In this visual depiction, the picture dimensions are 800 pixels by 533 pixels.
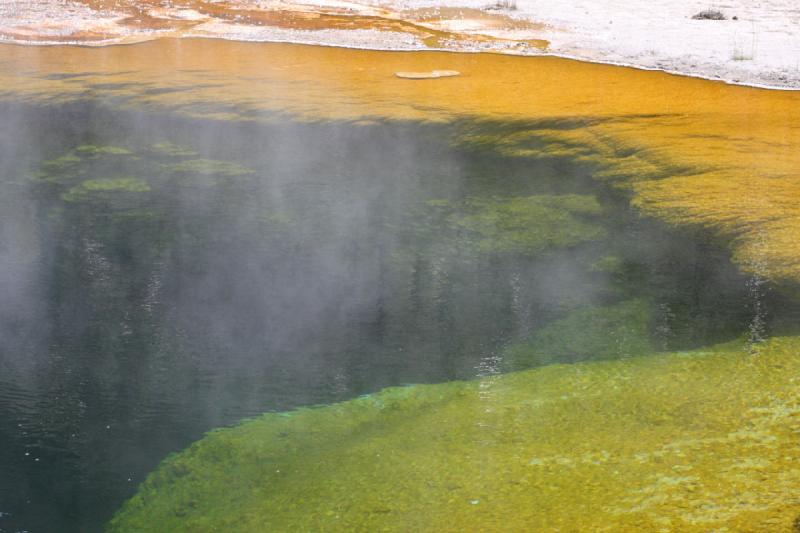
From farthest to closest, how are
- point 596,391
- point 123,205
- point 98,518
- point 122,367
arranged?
point 123,205
point 122,367
point 596,391
point 98,518

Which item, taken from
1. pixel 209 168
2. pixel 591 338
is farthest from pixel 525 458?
pixel 209 168

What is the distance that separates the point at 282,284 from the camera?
13.2ft

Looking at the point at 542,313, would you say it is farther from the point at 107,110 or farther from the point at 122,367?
the point at 107,110

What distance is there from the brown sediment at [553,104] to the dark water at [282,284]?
17 centimetres

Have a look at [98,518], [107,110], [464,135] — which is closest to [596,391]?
[98,518]

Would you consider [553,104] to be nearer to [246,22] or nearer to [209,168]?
[209,168]

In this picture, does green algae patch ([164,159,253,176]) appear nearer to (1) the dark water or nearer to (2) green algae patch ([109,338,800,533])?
(1) the dark water

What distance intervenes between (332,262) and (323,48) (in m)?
3.95

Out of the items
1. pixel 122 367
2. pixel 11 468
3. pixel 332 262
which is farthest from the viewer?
pixel 332 262

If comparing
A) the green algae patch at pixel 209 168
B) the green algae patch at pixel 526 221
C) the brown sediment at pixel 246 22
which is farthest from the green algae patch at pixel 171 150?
the brown sediment at pixel 246 22

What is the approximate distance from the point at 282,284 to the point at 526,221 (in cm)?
133

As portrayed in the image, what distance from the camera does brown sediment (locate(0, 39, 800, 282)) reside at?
439 centimetres

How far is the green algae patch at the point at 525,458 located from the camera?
2297 millimetres

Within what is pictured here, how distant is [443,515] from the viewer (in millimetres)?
2332
